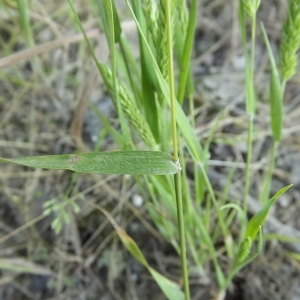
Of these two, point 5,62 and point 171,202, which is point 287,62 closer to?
point 171,202

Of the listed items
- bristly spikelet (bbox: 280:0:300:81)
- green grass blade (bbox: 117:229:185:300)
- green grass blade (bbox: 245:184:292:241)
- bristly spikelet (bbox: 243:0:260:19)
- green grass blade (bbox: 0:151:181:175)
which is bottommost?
green grass blade (bbox: 117:229:185:300)

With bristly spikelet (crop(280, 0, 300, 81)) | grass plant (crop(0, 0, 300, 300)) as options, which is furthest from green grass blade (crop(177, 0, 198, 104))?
bristly spikelet (crop(280, 0, 300, 81))

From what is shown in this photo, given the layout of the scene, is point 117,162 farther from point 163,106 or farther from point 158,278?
point 158,278

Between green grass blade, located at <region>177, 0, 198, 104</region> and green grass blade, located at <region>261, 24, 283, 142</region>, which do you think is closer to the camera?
green grass blade, located at <region>177, 0, 198, 104</region>

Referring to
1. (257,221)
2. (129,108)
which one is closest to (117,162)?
(129,108)

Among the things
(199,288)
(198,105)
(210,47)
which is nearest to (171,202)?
(199,288)

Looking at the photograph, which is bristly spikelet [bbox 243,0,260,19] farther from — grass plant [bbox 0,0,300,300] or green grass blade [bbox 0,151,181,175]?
green grass blade [bbox 0,151,181,175]

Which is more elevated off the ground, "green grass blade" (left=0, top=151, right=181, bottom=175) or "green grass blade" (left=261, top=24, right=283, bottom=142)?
"green grass blade" (left=0, top=151, right=181, bottom=175)
